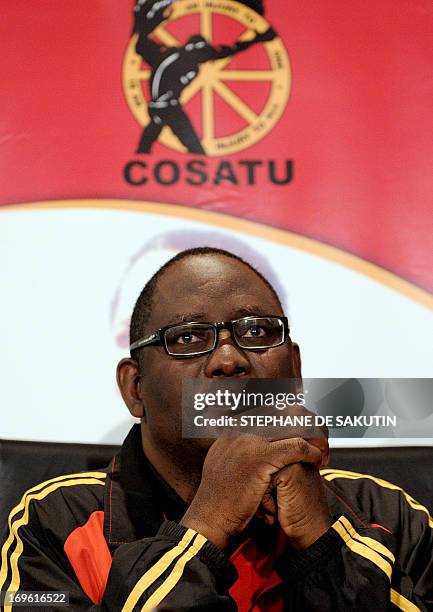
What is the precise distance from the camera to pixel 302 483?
888mm

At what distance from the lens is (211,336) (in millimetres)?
1022

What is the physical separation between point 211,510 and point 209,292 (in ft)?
1.00

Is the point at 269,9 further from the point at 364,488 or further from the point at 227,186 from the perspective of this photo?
the point at 364,488

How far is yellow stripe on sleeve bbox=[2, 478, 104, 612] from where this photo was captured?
38.6 inches

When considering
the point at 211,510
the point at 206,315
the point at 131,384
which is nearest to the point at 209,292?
the point at 206,315

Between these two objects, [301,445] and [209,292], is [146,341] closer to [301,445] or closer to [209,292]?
[209,292]

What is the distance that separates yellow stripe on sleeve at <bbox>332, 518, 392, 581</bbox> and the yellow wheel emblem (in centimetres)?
89

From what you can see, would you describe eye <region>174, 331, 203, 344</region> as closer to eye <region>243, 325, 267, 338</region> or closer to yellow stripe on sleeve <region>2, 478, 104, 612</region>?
eye <region>243, 325, 267, 338</region>

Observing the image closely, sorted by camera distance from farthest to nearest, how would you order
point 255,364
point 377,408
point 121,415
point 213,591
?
point 121,415, point 377,408, point 255,364, point 213,591

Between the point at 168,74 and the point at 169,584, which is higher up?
the point at 168,74

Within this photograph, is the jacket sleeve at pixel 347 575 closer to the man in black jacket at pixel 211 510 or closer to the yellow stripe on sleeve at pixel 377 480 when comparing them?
the man in black jacket at pixel 211 510

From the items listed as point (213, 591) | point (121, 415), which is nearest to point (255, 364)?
point (213, 591)

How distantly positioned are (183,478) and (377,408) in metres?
0.39

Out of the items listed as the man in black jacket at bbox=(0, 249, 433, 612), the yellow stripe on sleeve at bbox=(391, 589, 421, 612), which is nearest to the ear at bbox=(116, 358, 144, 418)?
the man in black jacket at bbox=(0, 249, 433, 612)
